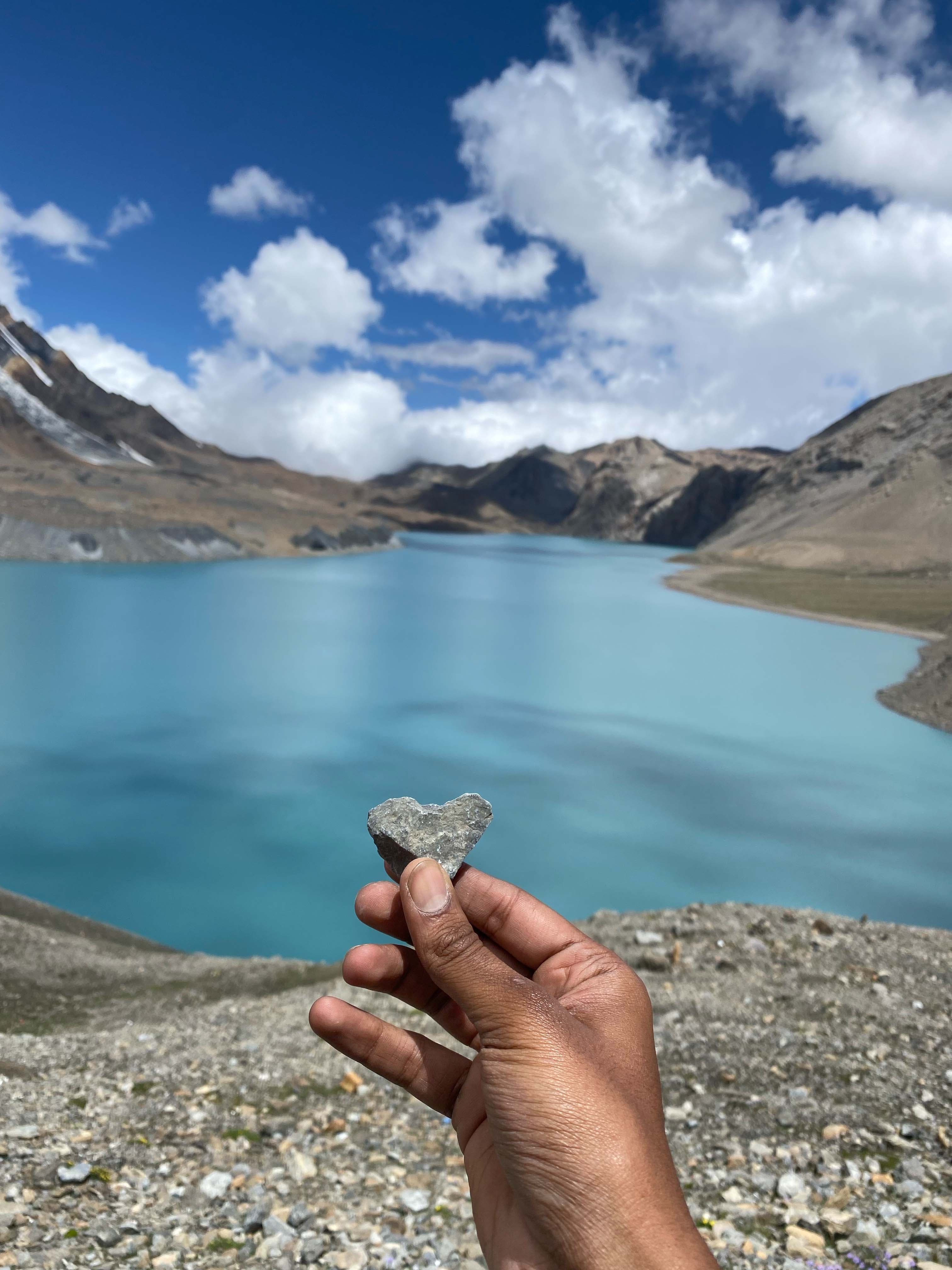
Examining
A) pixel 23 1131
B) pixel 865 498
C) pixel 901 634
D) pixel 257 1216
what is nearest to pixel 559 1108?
pixel 257 1216

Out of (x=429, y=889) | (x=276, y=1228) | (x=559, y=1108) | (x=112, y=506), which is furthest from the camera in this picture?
(x=112, y=506)

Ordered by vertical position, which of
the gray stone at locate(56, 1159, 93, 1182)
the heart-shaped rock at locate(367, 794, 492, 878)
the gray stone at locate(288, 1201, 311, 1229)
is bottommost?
the gray stone at locate(288, 1201, 311, 1229)

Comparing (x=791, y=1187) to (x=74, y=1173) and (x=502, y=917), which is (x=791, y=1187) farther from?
(x=74, y=1173)

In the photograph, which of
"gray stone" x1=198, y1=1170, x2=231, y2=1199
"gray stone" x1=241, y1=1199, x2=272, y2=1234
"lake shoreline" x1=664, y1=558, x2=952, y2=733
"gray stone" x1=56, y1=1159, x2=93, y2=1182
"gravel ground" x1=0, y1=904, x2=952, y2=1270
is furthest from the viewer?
"lake shoreline" x1=664, y1=558, x2=952, y2=733

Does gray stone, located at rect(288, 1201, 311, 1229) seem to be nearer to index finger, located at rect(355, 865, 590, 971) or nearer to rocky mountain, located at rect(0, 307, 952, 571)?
index finger, located at rect(355, 865, 590, 971)

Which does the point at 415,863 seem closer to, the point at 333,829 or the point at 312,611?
the point at 333,829

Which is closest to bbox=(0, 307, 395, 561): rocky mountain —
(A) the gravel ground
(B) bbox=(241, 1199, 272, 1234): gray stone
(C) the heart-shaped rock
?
(A) the gravel ground
